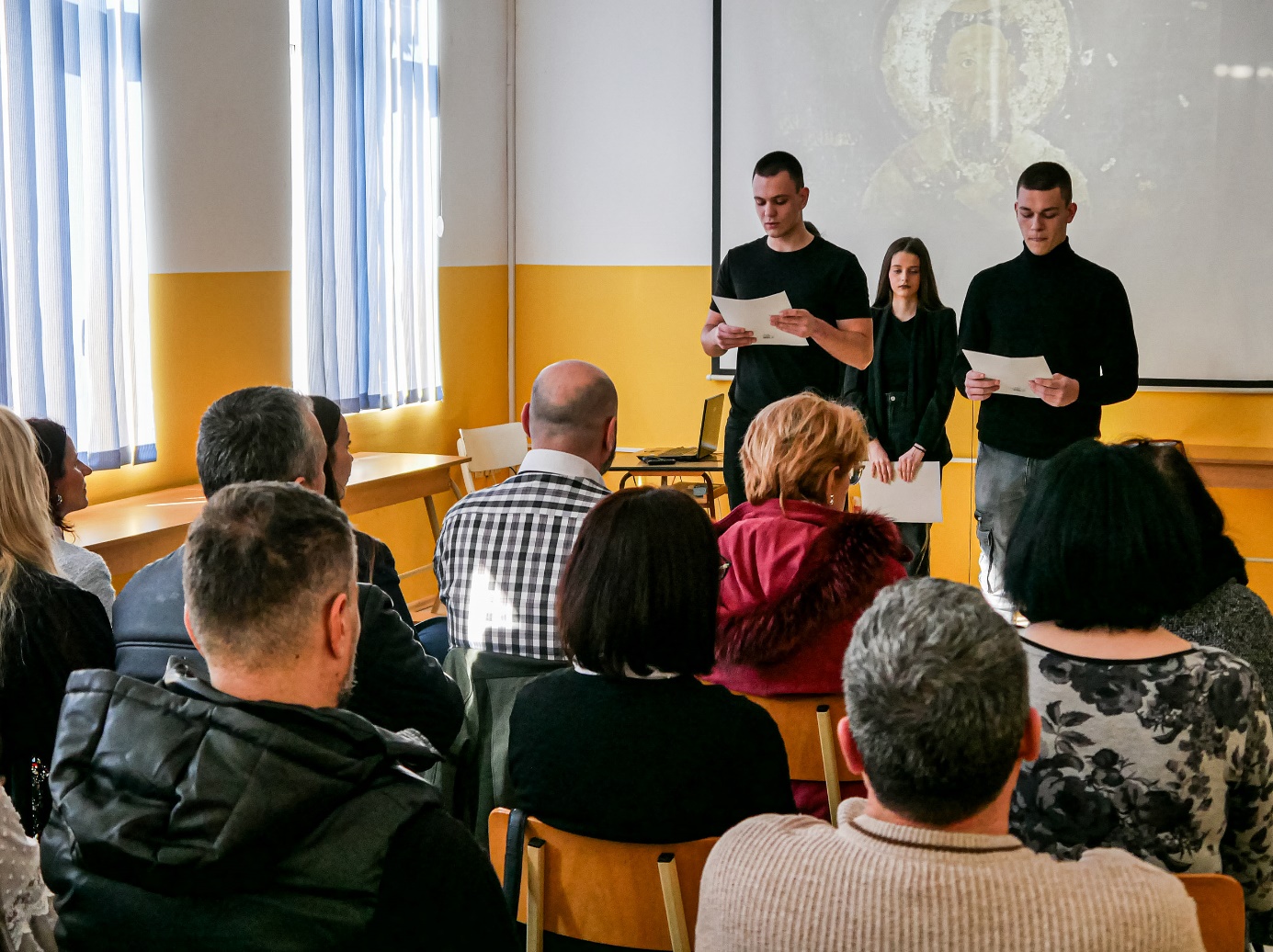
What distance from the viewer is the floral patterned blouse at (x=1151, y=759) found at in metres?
1.68

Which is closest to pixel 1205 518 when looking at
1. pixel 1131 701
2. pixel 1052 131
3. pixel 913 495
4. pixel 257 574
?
pixel 1131 701

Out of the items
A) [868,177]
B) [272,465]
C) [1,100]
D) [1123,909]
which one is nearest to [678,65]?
[868,177]

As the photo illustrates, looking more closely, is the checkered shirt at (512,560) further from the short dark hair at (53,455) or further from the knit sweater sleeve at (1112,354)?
the knit sweater sleeve at (1112,354)

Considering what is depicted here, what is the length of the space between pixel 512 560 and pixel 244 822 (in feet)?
4.07

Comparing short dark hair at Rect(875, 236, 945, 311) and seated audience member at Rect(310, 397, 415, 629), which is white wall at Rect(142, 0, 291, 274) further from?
short dark hair at Rect(875, 236, 945, 311)

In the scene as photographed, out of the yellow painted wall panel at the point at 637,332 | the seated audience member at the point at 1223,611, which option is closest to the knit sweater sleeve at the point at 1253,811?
the seated audience member at the point at 1223,611

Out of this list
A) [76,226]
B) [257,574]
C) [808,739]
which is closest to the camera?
[257,574]

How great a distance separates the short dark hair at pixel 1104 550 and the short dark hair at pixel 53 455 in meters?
1.97

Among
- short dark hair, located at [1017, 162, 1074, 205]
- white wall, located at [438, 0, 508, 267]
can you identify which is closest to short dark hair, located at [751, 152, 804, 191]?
short dark hair, located at [1017, 162, 1074, 205]

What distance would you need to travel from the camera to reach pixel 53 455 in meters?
2.65

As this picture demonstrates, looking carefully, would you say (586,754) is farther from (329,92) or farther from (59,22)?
(329,92)

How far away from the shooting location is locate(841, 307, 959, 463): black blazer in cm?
495

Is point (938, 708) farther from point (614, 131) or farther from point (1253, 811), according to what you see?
point (614, 131)

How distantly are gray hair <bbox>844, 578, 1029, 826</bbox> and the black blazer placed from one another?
3.80m
